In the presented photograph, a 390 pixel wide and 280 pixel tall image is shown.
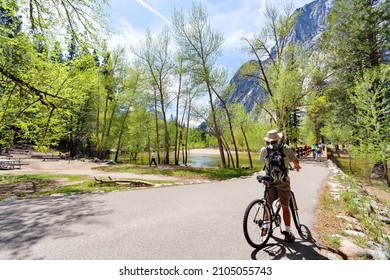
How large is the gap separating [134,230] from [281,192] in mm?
3129

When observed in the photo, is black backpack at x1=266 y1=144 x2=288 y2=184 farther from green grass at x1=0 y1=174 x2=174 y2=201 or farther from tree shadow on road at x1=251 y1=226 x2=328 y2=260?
green grass at x1=0 y1=174 x2=174 y2=201

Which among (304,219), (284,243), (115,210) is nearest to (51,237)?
(115,210)

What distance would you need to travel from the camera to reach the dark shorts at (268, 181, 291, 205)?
4195 mm

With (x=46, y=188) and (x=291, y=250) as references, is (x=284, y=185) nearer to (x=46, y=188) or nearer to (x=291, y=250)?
(x=291, y=250)

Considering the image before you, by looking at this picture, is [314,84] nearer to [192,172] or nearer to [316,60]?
[316,60]

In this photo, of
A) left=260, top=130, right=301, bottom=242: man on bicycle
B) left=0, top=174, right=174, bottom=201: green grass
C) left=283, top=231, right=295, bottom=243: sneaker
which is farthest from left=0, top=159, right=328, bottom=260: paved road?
left=0, top=174, right=174, bottom=201: green grass

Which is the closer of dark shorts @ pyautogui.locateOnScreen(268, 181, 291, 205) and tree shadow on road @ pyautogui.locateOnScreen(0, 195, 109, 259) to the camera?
tree shadow on road @ pyautogui.locateOnScreen(0, 195, 109, 259)

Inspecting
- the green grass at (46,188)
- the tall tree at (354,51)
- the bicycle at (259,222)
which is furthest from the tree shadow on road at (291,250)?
the tall tree at (354,51)

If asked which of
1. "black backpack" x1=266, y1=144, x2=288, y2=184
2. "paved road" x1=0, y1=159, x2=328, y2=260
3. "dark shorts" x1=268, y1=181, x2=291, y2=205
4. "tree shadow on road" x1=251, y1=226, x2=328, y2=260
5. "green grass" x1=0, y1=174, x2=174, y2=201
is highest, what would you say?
"black backpack" x1=266, y1=144, x2=288, y2=184

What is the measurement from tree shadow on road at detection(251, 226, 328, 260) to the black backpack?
45.9 inches

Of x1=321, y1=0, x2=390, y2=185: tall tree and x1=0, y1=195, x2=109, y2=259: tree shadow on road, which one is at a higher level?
x1=321, y1=0, x2=390, y2=185: tall tree

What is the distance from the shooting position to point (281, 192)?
4223 millimetres

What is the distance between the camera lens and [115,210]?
616 cm

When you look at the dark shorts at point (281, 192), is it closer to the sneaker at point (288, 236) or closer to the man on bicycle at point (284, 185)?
A: the man on bicycle at point (284, 185)
